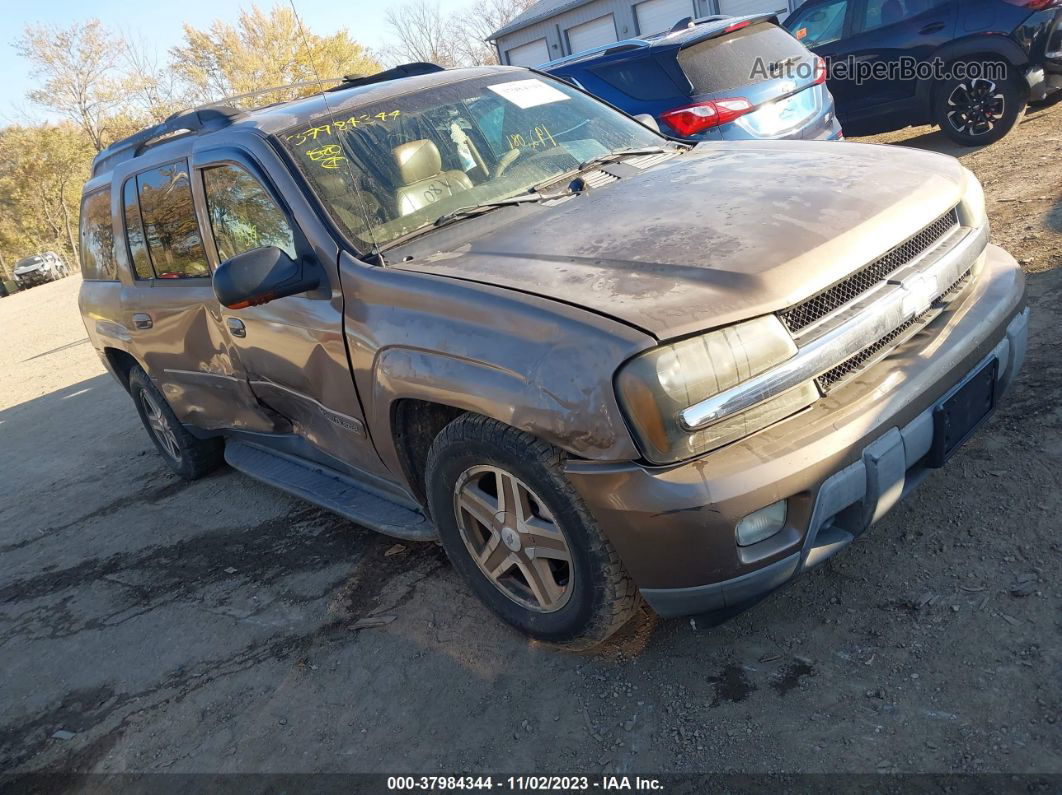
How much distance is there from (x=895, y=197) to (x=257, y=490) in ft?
12.3

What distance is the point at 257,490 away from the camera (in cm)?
502

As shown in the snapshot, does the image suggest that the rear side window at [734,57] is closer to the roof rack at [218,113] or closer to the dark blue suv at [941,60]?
the dark blue suv at [941,60]

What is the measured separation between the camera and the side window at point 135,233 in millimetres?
4344

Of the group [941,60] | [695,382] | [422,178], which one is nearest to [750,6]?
[941,60]

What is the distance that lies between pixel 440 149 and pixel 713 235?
4.24ft

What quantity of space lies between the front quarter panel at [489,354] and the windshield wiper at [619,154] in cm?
110

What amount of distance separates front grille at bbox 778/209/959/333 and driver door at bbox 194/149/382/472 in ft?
4.95

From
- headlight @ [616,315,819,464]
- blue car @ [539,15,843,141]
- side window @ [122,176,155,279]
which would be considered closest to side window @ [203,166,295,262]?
side window @ [122,176,155,279]

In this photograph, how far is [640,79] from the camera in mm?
6930

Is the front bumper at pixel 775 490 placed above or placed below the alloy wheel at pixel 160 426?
above

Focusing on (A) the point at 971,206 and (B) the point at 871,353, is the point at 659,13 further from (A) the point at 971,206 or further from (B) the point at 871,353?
(B) the point at 871,353

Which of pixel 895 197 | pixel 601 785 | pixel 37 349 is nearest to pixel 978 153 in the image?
pixel 895 197

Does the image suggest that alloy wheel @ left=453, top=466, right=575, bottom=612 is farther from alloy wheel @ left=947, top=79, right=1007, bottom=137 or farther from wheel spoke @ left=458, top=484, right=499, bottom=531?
alloy wheel @ left=947, top=79, right=1007, bottom=137

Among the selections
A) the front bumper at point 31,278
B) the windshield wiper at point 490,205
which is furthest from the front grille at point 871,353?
the front bumper at point 31,278
